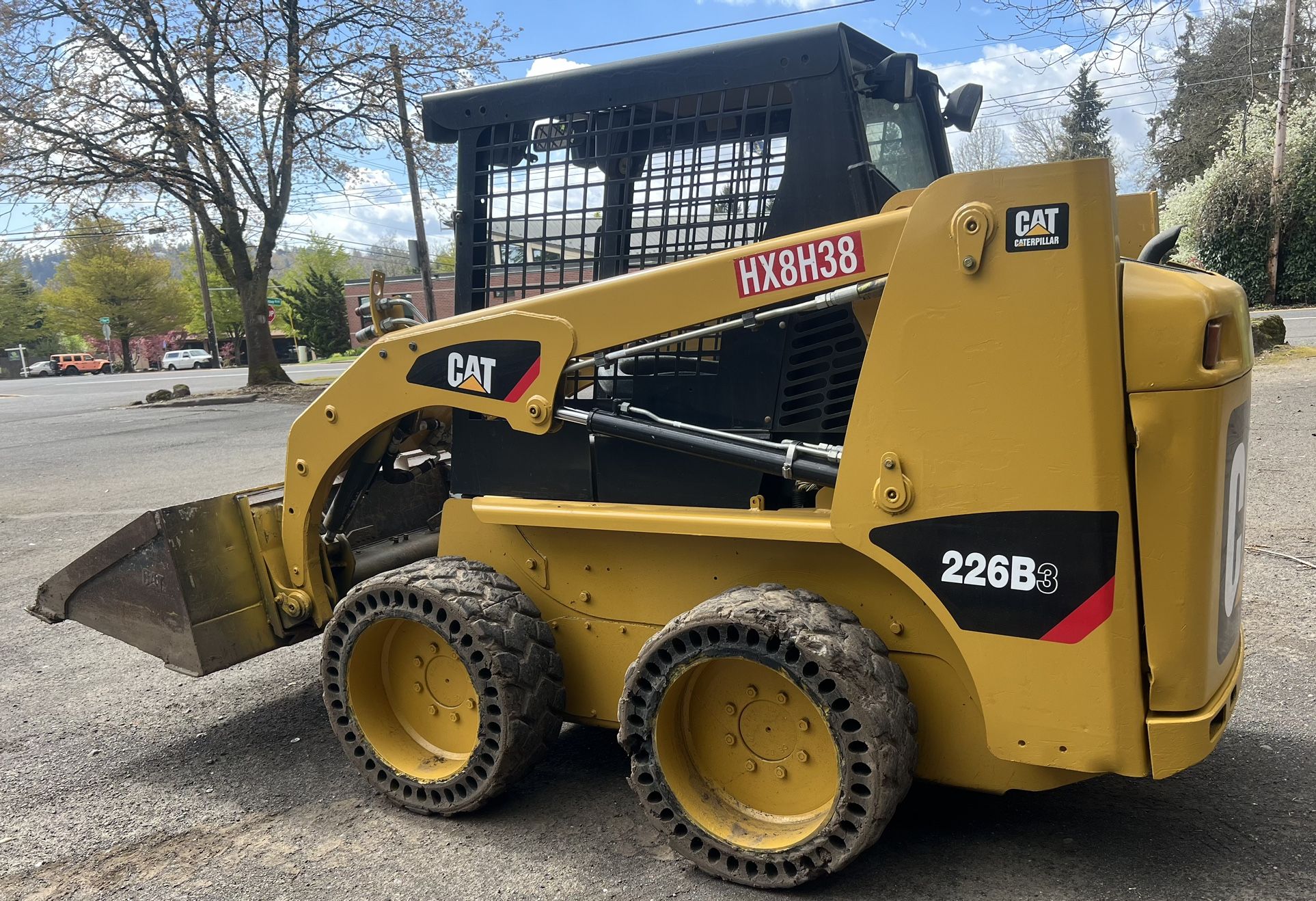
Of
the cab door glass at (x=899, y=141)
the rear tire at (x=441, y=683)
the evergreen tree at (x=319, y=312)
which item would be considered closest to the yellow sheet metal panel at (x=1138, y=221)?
the cab door glass at (x=899, y=141)

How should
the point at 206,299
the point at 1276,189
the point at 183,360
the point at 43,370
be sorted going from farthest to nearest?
the point at 43,370, the point at 183,360, the point at 206,299, the point at 1276,189

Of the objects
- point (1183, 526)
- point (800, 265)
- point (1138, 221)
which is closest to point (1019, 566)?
point (1183, 526)

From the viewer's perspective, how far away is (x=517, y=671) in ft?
10.3

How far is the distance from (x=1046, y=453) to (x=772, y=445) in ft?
2.61

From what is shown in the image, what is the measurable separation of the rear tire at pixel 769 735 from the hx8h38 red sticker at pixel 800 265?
86cm

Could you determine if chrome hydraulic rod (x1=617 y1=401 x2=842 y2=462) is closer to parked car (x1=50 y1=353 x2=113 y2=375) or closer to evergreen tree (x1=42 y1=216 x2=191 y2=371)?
evergreen tree (x1=42 y1=216 x2=191 y2=371)

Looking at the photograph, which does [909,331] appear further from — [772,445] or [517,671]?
[517,671]

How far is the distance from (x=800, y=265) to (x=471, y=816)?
6.93ft

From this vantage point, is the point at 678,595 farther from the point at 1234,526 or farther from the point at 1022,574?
the point at 1234,526

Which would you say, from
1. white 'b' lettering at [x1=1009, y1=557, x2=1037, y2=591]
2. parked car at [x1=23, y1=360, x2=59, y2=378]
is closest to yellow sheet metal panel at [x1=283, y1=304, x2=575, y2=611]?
white 'b' lettering at [x1=1009, y1=557, x2=1037, y2=591]

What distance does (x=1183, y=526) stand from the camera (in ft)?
7.48

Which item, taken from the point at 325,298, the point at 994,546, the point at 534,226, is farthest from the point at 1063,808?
the point at 325,298

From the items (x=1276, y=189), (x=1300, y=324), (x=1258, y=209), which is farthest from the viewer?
(x=1258, y=209)

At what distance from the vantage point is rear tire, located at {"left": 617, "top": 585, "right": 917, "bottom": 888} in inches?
99.8
